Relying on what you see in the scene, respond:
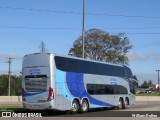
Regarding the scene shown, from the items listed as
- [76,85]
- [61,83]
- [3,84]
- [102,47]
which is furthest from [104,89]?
[3,84]

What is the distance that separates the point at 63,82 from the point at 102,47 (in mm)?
48912

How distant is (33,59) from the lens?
2631 cm

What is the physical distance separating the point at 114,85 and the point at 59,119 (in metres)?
11.9

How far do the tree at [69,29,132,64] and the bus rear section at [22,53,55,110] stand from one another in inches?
1842

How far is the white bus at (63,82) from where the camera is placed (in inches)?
1006

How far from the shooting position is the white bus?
83.9 feet

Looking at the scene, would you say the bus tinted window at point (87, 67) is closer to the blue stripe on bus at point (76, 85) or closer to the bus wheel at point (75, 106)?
the blue stripe on bus at point (76, 85)

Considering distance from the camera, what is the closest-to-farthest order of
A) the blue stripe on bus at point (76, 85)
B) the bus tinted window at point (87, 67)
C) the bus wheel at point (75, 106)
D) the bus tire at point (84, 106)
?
the bus tinted window at point (87, 67)
the blue stripe on bus at point (76, 85)
the bus wheel at point (75, 106)
the bus tire at point (84, 106)

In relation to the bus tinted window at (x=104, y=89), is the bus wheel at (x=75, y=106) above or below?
below

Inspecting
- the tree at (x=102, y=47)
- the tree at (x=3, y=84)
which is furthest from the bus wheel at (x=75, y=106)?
the tree at (x=3, y=84)

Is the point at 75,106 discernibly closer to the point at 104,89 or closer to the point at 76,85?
the point at 76,85

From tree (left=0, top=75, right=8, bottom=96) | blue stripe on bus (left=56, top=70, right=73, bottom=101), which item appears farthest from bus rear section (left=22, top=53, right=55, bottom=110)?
tree (left=0, top=75, right=8, bottom=96)

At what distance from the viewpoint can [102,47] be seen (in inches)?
2943

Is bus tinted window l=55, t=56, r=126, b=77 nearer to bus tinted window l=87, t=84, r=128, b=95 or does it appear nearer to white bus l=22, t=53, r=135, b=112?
white bus l=22, t=53, r=135, b=112
